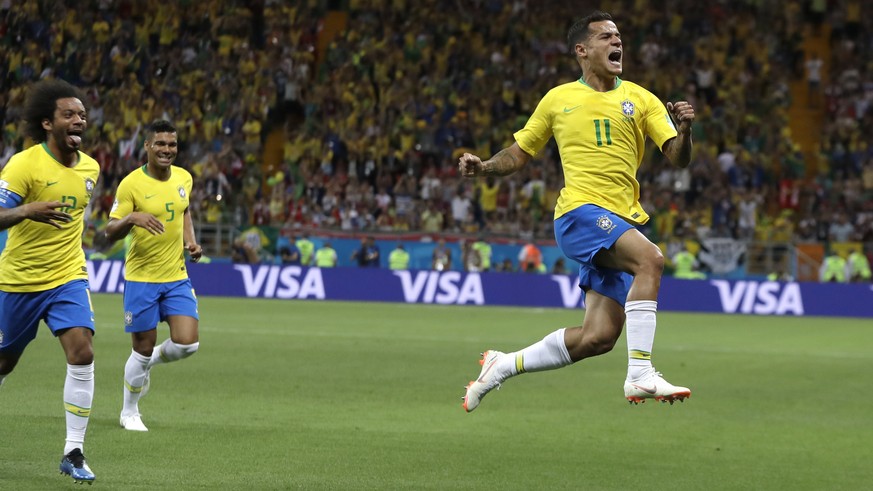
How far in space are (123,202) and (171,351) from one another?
1.36 meters

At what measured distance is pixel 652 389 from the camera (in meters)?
7.36

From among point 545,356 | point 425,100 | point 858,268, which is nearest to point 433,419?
point 545,356

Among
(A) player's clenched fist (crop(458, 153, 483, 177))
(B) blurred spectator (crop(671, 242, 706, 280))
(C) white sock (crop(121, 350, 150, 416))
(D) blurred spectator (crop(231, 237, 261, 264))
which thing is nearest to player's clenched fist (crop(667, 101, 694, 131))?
(A) player's clenched fist (crop(458, 153, 483, 177))

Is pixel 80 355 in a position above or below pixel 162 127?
below

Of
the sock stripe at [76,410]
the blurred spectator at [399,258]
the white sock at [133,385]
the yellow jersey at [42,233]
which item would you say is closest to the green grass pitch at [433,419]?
the white sock at [133,385]

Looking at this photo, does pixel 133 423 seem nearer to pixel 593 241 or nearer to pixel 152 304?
pixel 152 304

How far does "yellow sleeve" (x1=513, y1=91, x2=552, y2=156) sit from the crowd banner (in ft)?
64.4

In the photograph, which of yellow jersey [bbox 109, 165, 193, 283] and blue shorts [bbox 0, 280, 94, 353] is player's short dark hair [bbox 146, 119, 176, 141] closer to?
yellow jersey [bbox 109, 165, 193, 283]

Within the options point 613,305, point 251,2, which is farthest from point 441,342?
point 251,2

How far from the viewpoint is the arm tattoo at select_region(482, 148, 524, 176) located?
8.11 meters

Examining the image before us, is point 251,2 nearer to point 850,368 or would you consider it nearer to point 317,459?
point 850,368

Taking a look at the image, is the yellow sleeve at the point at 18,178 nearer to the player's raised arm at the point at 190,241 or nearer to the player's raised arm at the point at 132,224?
the player's raised arm at the point at 132,224

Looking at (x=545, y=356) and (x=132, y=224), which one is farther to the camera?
(x=132, y=224)

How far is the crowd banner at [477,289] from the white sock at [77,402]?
2013 centimetres
